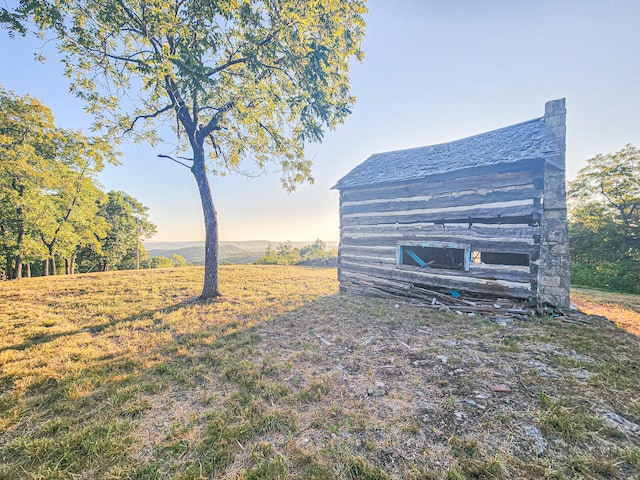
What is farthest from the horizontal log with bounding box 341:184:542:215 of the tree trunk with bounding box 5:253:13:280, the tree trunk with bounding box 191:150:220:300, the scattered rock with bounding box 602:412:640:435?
the tree trunk with bounding box 5:253:13:280

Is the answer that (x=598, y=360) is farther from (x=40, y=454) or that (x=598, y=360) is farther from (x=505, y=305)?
(x=40, y=454)

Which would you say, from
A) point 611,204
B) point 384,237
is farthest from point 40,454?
point 611,204

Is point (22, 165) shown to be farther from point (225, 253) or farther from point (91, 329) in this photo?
point (225, 253)

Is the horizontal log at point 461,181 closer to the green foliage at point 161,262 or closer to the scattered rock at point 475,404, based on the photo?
the scattered rock at point 475,404

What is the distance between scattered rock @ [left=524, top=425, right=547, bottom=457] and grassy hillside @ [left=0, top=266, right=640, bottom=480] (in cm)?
1

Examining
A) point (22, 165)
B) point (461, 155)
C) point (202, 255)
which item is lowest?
point (202, 255)

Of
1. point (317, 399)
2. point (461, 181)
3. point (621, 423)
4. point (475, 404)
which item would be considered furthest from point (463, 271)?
point (317, 399)

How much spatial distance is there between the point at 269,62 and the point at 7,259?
28.5 metres

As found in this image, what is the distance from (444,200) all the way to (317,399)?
755cm

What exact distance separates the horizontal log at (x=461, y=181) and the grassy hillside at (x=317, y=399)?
4200mm

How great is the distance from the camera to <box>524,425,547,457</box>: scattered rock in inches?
90.7

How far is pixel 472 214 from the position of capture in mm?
7512

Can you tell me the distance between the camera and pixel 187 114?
831 centimetres

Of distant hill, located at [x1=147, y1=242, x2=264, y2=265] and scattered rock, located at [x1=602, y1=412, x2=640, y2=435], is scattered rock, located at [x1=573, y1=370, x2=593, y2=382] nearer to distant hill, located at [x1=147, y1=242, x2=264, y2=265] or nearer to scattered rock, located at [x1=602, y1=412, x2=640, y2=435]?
scattered rock, located at [x1=602, y1=412, x2=640, y2=435]
